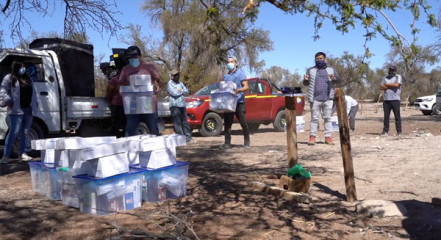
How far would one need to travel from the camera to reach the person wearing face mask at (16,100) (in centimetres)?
688

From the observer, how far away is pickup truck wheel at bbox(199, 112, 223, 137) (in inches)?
482

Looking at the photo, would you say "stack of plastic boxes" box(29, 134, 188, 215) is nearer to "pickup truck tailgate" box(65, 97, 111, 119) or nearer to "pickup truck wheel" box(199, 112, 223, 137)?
"pickup truck tailgate" box(65, 97, 111, 119)

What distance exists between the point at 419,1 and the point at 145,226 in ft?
9.83

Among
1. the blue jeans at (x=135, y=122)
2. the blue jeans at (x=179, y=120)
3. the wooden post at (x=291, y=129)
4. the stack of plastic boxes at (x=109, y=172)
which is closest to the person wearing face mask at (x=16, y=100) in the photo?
the blue jeans at (x=135, y=122)

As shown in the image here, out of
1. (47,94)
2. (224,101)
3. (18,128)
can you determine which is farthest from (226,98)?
(47,94)

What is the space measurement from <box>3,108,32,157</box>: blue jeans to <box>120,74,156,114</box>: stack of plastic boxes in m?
1.86

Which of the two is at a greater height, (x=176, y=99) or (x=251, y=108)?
(x=176, y=99)

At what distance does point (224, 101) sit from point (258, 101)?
17.5 ft

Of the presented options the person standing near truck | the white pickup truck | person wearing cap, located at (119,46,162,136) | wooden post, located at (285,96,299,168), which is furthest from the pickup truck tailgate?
wooden post, located at (285,96,299,168)

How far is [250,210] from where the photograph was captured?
410 cm

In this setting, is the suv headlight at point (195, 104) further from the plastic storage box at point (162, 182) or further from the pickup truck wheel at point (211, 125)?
the plastic storage box at point (162, 182)

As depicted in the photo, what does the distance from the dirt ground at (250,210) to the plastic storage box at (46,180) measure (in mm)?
114

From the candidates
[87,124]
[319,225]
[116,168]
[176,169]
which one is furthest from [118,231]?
[87,124]

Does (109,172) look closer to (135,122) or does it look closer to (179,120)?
(135,122)
